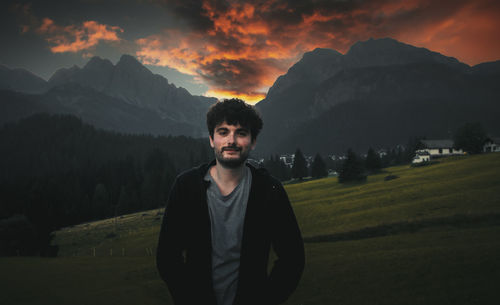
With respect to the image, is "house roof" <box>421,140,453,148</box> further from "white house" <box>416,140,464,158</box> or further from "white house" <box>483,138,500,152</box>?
"white house" <box>483,138,500,152</box>

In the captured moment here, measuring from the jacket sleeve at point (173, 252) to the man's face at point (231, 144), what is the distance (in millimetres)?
893

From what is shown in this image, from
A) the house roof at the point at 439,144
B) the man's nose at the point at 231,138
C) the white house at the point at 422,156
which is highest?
the house roof at the point at 439,144

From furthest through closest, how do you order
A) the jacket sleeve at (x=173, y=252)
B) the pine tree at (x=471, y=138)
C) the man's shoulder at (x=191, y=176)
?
the pine tree at (x=471, y=138), the man's shoulder at (x=191, y=176), the jacket sleeve at (x=173, y=252)

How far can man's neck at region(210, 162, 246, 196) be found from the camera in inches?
151

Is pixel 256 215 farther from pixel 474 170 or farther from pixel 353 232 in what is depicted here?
pixel 474 170

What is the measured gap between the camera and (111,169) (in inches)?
5763

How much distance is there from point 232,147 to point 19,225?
215ft

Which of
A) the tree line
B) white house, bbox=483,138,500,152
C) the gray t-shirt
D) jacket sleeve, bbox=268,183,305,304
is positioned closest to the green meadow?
jacket sleeve, bbox=268,183,305,304

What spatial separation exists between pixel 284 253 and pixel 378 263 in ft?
58.6

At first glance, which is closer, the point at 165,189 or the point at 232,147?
the point at 232,147

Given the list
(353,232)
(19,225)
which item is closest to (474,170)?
(353,232)

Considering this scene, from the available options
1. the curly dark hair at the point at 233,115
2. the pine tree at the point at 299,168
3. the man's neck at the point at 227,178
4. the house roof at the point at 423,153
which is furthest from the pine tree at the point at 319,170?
the man's neck at the point at 227,178

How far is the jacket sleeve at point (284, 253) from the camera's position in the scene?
12.2ft

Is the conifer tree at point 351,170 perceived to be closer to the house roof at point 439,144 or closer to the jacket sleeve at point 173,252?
the house roof at point 439,144
